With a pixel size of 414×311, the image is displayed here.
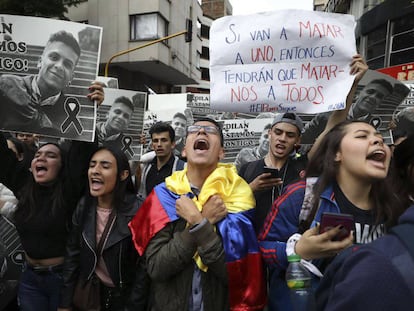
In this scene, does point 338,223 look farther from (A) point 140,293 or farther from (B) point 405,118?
(B) point 405,118

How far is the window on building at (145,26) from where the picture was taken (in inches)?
762

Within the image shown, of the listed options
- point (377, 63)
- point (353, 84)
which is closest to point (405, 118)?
point (353, 84)

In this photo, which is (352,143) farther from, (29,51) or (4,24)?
(4,24)

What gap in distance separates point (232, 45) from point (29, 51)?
1.53 meters

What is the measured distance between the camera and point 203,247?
6.23 feet

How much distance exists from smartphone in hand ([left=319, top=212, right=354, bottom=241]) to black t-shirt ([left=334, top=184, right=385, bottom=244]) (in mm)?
241

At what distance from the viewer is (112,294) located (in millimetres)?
2387

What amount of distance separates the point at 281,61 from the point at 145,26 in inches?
719

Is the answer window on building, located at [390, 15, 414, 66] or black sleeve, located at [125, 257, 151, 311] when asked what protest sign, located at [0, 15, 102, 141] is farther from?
window on building, located at [390, 15, 414, 66]

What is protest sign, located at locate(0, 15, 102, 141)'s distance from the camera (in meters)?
2.70

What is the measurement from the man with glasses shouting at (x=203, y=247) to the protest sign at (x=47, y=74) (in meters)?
1.04

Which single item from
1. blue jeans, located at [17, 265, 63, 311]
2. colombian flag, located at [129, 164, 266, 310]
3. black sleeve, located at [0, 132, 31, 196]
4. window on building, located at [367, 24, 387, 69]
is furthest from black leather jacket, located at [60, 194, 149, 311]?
window on building, located at [367, 24, 387, 69]

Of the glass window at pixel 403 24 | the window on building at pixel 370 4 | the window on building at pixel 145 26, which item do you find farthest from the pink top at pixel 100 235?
the window on building at pixel 370 4

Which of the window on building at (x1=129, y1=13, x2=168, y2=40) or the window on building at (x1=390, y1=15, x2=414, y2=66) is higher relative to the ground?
the window on building at (x1=129, y1=13, x2=168, y2=40)
